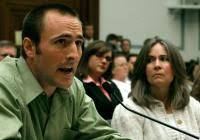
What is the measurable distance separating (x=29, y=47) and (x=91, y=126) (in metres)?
0.35

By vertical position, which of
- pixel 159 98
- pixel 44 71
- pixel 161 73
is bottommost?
pixel 159 98

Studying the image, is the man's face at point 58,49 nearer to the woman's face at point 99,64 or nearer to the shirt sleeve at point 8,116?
the shirt sleeve at point 8,116

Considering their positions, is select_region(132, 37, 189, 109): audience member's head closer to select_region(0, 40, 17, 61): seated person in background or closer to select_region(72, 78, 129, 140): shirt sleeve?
select_region(72, 78, 129, 140): shirt sleeve

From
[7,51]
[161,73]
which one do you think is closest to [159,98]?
[161,73]

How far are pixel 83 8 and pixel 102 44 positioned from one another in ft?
9.50

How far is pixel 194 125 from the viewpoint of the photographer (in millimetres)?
2139

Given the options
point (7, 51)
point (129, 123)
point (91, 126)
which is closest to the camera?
point (91, 126)

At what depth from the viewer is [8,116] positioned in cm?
127

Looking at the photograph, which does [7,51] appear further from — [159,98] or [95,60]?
[159,98]

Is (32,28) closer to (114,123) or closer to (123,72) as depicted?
(114,123)

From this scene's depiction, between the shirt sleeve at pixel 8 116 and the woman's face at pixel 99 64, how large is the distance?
1.92 meters

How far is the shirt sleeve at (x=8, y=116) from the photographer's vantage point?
1.22 metres

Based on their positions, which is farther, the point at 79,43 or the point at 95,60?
the point at 95,60

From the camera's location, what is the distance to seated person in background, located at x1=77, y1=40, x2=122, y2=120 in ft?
9.68
